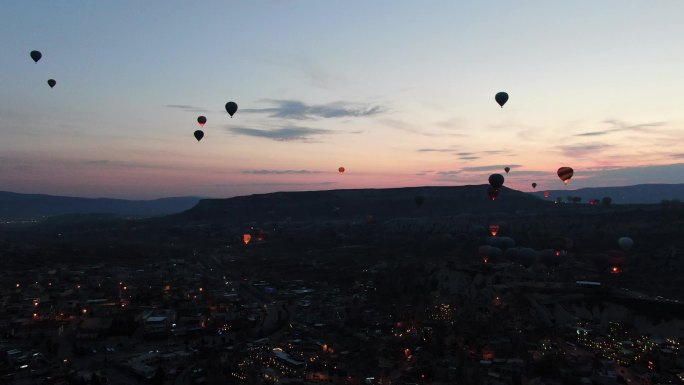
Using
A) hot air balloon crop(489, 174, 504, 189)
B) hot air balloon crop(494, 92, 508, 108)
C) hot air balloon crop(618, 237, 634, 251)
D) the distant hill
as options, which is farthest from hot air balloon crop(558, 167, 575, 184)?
the distant hill

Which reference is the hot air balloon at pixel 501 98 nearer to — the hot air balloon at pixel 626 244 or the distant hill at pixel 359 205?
the hot air balloon at pixel 626 244

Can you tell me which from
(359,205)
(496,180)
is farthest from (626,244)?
(359,205)

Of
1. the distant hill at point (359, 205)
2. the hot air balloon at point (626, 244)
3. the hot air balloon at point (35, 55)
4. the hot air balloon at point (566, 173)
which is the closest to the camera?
the hot air balloon at point (35, 55)

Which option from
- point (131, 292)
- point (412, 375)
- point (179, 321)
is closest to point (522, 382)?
point (412, 375)

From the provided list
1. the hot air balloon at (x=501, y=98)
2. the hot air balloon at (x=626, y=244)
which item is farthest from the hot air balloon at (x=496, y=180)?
the hot air balloon at (x=626, y=244)

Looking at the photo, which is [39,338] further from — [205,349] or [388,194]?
[388,194]

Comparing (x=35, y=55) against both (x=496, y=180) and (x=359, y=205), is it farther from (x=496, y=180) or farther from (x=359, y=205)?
(x=359, y=205)
